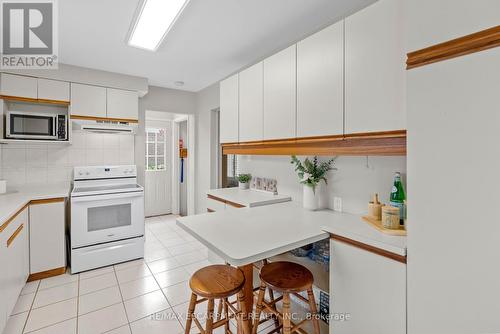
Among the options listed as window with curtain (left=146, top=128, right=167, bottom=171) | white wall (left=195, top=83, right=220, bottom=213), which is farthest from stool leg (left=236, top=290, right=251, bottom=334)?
window with curtain (left=146, top=128, right=167, bottom=171)

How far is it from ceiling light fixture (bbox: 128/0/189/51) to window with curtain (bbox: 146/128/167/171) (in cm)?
291

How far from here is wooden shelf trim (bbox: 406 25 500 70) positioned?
88 centimetres

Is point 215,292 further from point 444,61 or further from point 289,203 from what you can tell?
point 444,61

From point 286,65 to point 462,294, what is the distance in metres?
1.83

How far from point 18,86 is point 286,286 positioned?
3.51 meters

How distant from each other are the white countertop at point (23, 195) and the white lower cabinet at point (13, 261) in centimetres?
10

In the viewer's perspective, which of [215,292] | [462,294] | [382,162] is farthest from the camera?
[382,162]

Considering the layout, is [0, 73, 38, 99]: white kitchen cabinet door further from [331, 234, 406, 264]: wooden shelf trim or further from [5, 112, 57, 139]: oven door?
[331, 234, 406, 264]: wooden shelf trim

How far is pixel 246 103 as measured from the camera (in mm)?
2561

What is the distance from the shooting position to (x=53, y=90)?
2.92 meters

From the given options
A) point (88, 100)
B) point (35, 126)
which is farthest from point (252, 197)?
point (35, 126)

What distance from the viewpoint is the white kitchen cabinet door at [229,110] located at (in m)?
2.74

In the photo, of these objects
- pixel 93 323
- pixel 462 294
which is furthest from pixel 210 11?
pixel 93 323

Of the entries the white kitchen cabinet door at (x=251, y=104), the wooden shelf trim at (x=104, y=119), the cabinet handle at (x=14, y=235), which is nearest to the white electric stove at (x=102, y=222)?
the cabinet handle at (x=14, y=235)
